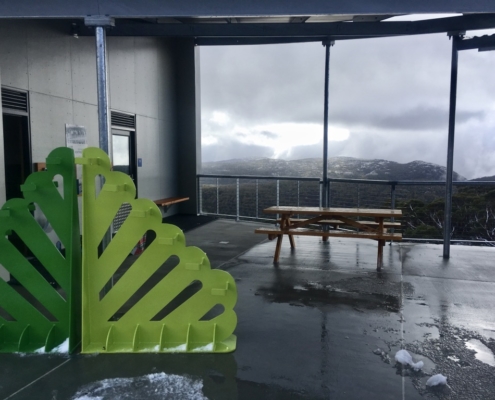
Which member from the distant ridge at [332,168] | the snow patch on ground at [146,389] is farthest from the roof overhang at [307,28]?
the snow patch on ground at [146,389]

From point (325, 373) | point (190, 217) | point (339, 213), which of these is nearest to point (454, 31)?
point (339, 213)

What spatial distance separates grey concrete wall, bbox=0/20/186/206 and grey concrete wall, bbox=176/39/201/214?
177 mm

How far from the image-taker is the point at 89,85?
8.27 metres

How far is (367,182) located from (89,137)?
5.21 meters

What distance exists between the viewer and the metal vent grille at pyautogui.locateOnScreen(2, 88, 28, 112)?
6.27 m

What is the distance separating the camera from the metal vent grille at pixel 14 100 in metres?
6.27

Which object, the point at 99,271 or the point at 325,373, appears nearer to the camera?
the point at 325,373

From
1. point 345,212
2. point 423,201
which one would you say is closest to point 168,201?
point 345,212

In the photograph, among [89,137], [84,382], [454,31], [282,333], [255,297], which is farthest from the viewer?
[89,137]

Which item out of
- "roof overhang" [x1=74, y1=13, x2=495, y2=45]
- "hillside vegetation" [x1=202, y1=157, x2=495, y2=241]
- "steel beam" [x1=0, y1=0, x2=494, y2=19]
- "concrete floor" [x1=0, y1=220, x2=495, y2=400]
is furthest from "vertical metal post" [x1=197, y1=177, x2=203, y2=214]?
"steel beam" [x1=0, y1=0, x2=494, y2=19]

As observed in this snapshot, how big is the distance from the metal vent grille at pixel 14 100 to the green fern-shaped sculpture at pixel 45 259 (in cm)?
306

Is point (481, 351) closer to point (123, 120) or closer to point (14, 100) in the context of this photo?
point (14, 100)

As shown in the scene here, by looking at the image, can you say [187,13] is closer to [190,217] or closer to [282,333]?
[282,333]

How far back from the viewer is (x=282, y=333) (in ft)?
13.8
